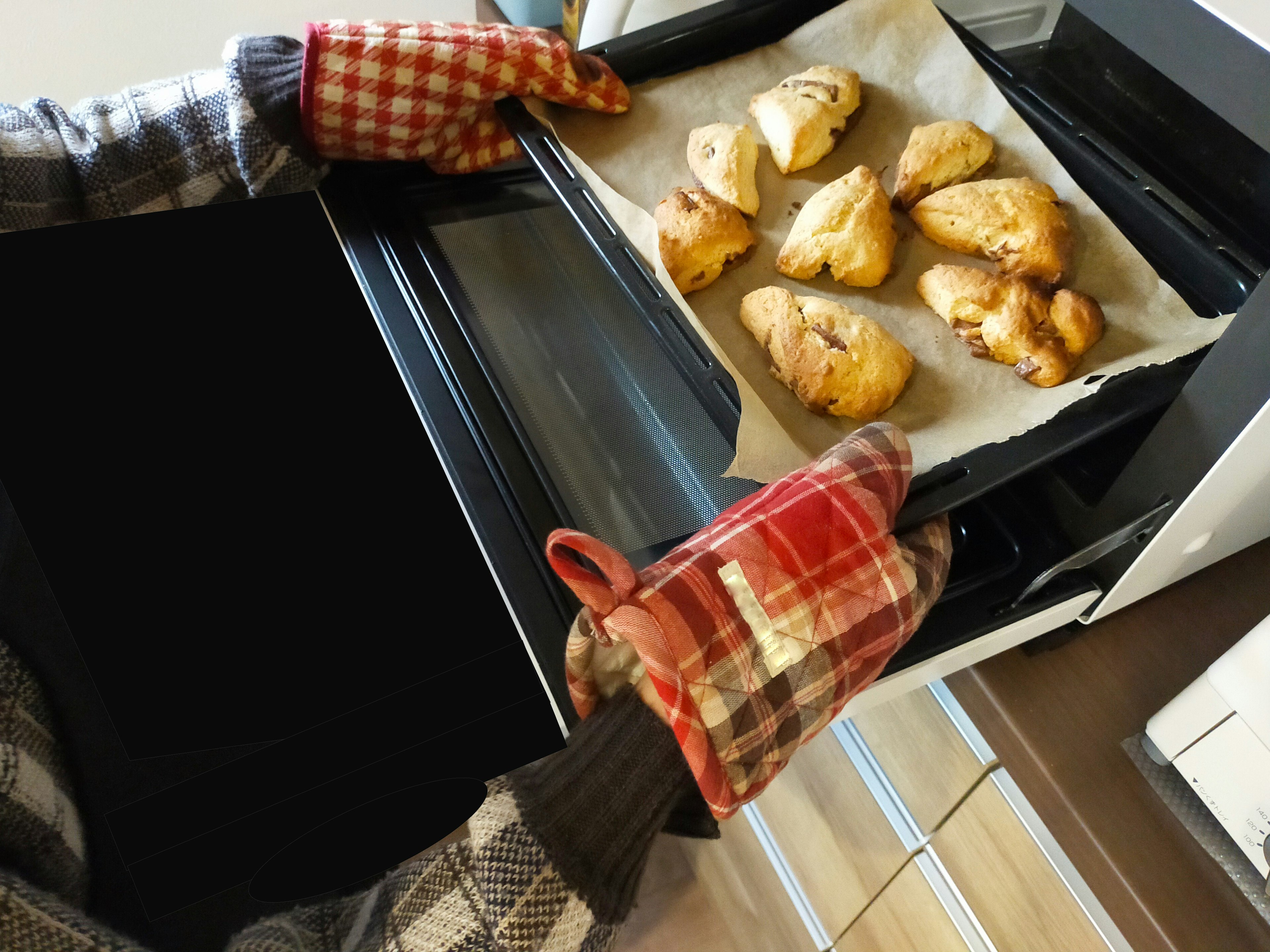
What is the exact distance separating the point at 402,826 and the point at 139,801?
17 cm

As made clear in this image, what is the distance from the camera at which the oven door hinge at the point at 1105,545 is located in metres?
0.51

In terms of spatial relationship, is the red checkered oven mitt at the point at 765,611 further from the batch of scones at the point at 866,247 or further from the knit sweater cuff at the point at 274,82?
the knit sweater cuff at the point at 274,82

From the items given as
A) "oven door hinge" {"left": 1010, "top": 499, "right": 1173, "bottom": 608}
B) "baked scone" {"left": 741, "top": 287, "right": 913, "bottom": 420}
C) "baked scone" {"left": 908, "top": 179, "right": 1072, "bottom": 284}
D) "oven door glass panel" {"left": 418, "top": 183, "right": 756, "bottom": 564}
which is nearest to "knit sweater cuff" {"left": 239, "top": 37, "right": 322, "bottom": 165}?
"oven door glass panel" {"left": 418, "top": 183, "right": 756, "bottom": 564}

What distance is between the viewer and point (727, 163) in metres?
0.68

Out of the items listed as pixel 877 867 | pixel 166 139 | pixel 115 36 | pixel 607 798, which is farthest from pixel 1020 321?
pixel 115 36

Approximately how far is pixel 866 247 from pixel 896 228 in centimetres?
8

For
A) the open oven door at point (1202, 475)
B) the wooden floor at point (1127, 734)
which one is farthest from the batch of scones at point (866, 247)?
the wooden floor at point (1127, 734)

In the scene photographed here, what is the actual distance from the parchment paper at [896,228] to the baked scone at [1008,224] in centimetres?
2

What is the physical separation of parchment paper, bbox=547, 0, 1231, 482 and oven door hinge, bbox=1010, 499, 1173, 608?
0.28ft

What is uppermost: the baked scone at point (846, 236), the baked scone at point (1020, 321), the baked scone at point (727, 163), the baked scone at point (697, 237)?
the baked scone at point (727, 163)

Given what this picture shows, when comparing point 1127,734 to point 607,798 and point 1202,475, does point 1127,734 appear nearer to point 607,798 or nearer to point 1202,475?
point 1202,475

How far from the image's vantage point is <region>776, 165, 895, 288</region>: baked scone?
628 millimetres

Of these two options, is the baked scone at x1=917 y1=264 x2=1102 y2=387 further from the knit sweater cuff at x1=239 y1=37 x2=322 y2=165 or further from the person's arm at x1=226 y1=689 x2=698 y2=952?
→ the knit sweater cuff at x1=239 y1=37 x2=322 y2=165

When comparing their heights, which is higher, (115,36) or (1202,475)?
(115,36)
